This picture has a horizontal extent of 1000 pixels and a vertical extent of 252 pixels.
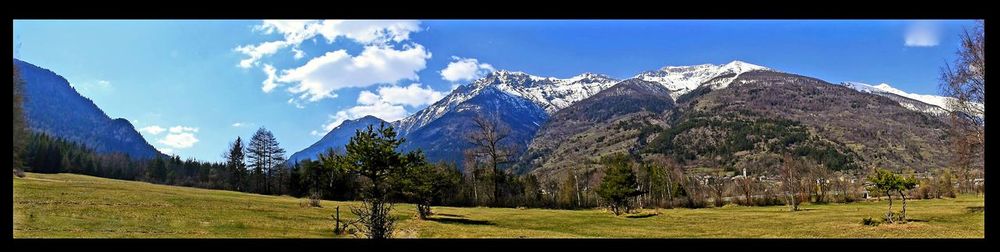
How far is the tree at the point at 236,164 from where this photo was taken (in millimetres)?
71500

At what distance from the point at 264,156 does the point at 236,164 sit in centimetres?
Answer: 681

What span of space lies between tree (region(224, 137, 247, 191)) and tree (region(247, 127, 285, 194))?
3314mm

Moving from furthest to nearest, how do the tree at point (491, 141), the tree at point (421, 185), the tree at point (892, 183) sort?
the tree at point (491, 141) → the tree at point (421, 185) → the tree at point (892, 183)

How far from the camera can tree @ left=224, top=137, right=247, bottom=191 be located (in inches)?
2815

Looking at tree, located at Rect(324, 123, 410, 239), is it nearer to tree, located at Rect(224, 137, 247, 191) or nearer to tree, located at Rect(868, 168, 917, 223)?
tree, located at Rect(868, 168, 917, 223)

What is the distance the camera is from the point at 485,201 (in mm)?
60219

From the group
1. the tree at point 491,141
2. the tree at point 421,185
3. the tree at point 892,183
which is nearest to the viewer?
the tree at point 892,183

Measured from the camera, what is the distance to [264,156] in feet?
225

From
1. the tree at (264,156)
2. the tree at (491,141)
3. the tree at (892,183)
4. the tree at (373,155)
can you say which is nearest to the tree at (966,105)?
the tree at (892,183)

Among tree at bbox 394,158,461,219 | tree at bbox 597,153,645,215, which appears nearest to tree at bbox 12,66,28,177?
tree at bbox 394,158,461,219

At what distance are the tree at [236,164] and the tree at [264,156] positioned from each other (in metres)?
3.31

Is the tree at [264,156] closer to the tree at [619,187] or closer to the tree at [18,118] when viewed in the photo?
the tree at [619,187]
